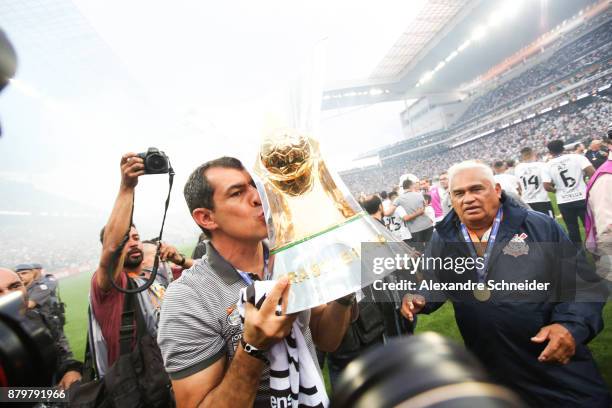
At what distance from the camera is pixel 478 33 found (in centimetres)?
2930

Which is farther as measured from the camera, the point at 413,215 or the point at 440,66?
the point at 440,66

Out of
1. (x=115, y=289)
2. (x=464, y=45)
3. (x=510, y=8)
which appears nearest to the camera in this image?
(x=115, y=289)

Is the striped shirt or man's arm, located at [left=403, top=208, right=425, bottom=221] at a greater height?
the striped shirt

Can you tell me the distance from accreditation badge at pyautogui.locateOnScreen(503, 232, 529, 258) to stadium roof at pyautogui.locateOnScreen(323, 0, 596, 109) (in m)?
28.8

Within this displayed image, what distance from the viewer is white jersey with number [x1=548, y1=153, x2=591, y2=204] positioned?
5180 millimetres

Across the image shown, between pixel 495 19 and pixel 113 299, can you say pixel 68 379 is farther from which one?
pixel 495 19

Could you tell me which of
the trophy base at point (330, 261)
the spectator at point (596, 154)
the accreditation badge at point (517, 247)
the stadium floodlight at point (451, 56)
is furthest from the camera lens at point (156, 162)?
the stadium floodlight at point (451, 56)

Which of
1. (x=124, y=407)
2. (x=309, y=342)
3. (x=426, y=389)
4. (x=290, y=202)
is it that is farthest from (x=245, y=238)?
(x=124, y=407)

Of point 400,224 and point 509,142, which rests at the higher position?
point 509,142

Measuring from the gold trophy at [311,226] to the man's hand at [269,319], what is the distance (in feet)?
0.11

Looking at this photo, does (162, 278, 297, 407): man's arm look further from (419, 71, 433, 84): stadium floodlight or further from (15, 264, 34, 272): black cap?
(419, 71, 433, 84): stadium floodlight

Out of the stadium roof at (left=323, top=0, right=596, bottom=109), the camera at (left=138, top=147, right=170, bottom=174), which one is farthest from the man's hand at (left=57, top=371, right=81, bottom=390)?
the stadium roof at (left=323, top=0, right=596, bottom=109)

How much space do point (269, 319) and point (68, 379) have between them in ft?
8.69

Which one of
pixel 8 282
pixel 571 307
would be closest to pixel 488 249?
pixel 571 307
